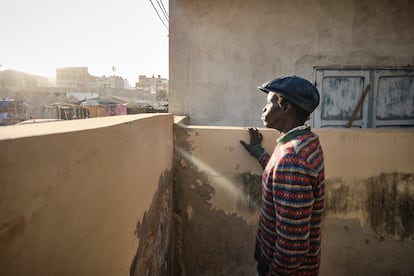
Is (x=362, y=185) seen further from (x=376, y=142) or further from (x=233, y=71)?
(x=233, y=71)

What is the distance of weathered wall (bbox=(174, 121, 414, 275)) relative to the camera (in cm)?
230

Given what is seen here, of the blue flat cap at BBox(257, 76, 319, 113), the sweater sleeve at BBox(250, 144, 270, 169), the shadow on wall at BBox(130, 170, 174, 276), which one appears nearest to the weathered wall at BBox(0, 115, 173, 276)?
the shadow on wall at BBox(130, 170, 174, 276)

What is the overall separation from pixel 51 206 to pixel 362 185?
2.52 m

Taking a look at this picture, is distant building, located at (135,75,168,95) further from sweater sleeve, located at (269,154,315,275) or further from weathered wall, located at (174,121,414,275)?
sweater sleeve, located at (269,154,315,275)

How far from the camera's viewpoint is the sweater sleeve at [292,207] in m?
1.20

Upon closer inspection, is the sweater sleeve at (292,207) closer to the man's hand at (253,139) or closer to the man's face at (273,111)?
the man's face at (273,111)

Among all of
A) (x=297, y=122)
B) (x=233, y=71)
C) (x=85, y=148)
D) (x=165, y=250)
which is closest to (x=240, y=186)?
(x=165, y=250)

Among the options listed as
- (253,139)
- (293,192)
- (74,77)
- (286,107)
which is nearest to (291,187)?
(293,192)

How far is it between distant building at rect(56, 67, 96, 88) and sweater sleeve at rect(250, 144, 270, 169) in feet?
178

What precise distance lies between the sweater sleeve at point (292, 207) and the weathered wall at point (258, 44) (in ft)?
13.8

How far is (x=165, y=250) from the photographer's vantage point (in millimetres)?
2092

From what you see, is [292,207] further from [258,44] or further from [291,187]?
[258,44]

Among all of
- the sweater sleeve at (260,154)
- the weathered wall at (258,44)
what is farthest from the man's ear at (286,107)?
the weathered wall at (258,44)

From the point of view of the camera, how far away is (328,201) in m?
2.36
